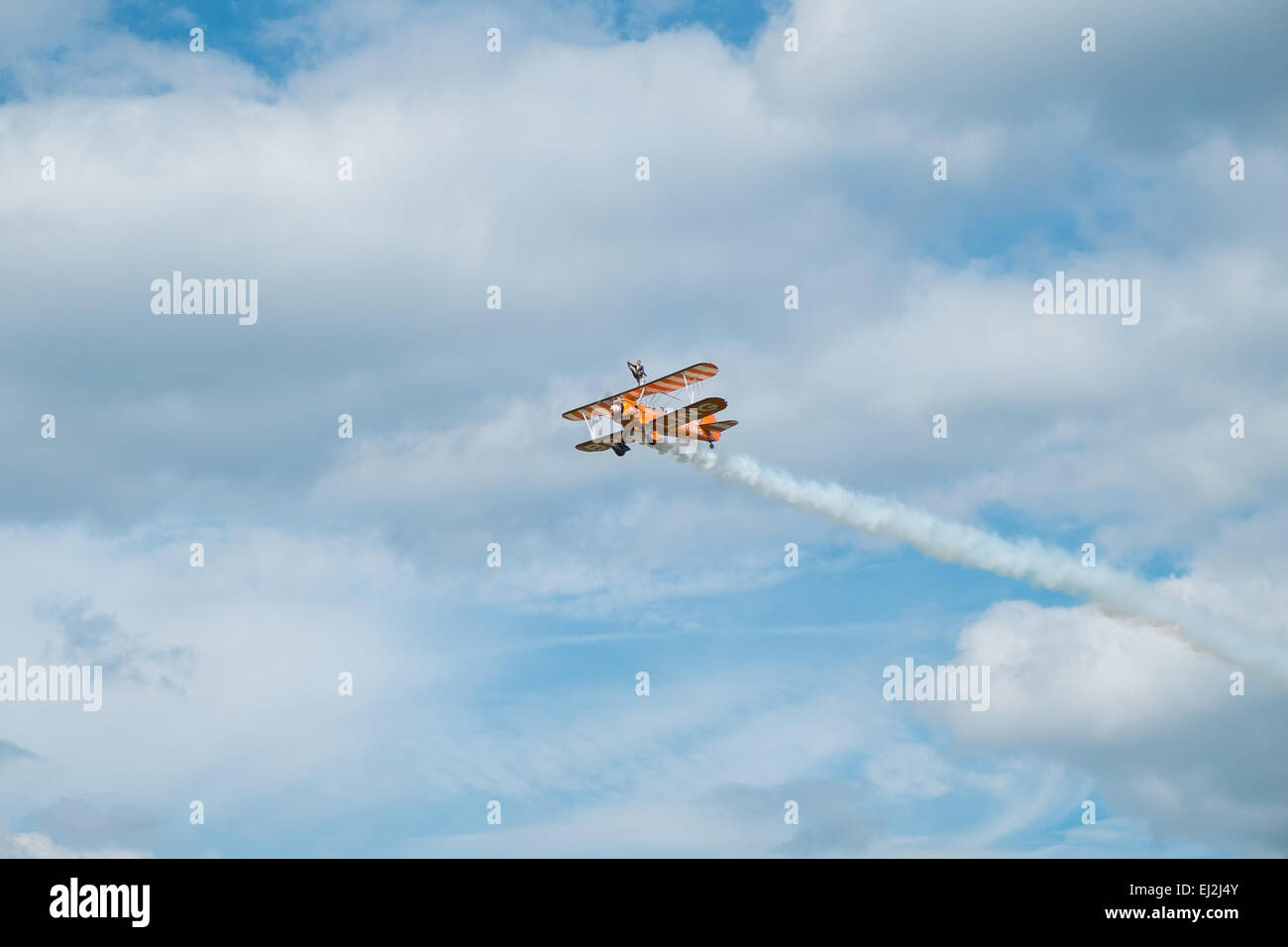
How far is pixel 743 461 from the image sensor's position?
380 feet

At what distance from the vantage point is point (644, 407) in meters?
110
